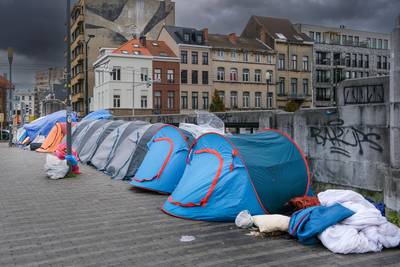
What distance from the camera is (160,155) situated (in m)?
11.1

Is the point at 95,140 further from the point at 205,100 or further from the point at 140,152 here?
the point at 205,100

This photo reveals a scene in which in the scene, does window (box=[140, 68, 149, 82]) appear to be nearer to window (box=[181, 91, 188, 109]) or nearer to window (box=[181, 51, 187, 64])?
window (box=[181, 51, 187, 64])

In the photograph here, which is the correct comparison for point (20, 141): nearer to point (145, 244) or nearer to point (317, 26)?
point (145, 244)

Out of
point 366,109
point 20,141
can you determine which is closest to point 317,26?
point 20,141

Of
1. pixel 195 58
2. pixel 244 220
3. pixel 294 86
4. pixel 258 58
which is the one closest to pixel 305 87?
pixel 294 86

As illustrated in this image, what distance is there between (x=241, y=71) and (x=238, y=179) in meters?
51.3

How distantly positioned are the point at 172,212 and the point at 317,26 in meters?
64.9

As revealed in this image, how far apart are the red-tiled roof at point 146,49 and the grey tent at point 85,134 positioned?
108 feet

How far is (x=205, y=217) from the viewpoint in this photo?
26.4ft

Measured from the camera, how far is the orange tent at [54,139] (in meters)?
23.9

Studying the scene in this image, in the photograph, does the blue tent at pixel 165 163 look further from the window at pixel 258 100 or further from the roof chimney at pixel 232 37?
the roof chimney at pixel 232 37

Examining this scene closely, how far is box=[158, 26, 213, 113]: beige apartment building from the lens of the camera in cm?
5478

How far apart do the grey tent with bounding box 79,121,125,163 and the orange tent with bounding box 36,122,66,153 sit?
549cm

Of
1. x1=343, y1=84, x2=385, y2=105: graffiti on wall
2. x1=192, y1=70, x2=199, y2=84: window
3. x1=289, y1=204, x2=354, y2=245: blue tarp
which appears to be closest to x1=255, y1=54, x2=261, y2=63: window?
x1=192, y1=70, x2=199, y2=84: window
